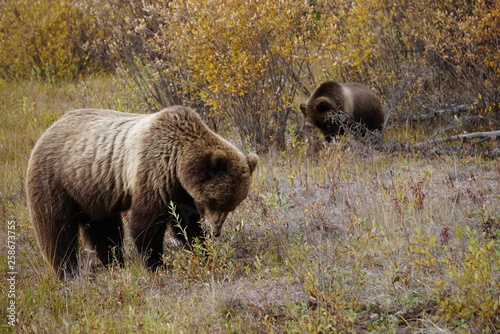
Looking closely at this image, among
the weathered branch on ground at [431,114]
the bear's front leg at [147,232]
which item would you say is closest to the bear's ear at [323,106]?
the weathered branch on ground at [431,114]

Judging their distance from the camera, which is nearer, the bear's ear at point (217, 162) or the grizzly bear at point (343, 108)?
the bear's ear at point (217, 162)

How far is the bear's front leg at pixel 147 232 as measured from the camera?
470cm

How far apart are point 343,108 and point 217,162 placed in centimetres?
453

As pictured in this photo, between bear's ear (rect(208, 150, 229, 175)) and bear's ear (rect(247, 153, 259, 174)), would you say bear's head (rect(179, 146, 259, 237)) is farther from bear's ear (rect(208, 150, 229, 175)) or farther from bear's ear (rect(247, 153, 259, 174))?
bear's ear (rect(247, 153, 259, 174))

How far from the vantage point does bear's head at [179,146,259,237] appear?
15.3ft

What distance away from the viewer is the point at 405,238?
431 centimetres

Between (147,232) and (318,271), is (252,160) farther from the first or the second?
(318,271)

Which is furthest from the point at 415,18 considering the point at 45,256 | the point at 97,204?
the point at 45,256

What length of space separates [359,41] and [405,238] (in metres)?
5.90

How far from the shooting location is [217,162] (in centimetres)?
461

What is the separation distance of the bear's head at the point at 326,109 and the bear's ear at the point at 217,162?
13.6ft

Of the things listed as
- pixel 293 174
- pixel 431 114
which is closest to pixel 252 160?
pixel 293 174

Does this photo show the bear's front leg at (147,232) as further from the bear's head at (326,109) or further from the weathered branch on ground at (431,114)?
the weathered branch on ground at (431,114)

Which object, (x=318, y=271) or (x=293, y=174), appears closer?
(x=318, y=271)
